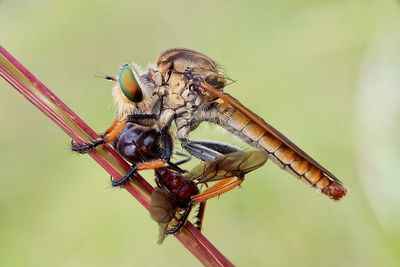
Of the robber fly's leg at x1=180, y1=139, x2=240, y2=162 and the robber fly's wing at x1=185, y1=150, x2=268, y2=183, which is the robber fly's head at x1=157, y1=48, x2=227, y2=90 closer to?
the robber fly's leg at x1=180, y1=139, x2=240, y2=162

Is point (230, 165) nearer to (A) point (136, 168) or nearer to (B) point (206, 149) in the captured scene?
(A) point (136, 168)

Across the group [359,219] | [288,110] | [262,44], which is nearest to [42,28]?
[262,44]

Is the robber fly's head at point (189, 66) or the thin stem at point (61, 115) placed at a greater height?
the thin stem at point (61, 115)

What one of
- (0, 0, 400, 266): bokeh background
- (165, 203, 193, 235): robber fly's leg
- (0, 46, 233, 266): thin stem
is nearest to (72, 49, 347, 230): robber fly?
(0, 0, 400, 266): bokeh background

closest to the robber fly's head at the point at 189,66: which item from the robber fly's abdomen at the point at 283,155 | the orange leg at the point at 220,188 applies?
the robber fly's abdomen at the point at 283,155

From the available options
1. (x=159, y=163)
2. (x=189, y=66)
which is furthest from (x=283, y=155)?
(x=159, y=163)

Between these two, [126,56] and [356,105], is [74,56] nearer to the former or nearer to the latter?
[126,56]

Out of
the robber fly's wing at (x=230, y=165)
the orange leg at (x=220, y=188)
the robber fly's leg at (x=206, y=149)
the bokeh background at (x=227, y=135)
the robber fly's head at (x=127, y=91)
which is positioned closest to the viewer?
the robber fly's wing at (x=230, y=165)

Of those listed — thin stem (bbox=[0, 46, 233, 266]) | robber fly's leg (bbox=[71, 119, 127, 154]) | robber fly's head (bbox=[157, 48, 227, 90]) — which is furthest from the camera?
robber fly's head (bbox=[157, 48, 227, 90])

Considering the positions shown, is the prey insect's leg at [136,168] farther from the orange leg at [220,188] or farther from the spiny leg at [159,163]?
the orange leg at [220,188]
